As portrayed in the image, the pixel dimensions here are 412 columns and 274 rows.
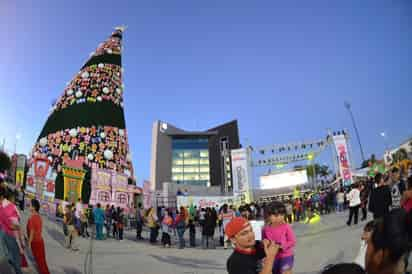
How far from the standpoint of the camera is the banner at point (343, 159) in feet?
64.0

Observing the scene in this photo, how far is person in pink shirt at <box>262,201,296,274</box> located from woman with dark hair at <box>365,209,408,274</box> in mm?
1644

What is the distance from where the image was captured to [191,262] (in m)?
7.94

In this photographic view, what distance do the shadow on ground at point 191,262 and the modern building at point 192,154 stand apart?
35.8 metres

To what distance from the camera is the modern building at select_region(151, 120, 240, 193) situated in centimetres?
4925

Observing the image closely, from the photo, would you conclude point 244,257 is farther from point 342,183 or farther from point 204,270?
point 342,183

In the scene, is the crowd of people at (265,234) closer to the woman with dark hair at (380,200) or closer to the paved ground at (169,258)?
the woman with dark hair at (380,200)

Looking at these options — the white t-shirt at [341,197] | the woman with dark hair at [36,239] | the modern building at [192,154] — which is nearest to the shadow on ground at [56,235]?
the woman with dark hair at [36,239]

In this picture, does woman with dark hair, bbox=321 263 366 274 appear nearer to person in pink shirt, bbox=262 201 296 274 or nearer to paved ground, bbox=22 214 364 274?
person in pink shirt, bbox=262 201 296 274

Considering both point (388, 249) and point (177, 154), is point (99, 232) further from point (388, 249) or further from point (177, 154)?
point (177, 154)

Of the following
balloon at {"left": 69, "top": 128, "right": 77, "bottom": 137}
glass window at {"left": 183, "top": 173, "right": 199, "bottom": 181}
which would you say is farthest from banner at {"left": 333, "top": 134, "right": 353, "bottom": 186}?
glass window at {"left": 183, "top": 173, "right": 199, "bottom": 181}

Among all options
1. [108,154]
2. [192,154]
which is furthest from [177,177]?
[108,154]

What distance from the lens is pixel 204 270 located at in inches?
268

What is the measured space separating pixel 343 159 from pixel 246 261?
19430 millimetres

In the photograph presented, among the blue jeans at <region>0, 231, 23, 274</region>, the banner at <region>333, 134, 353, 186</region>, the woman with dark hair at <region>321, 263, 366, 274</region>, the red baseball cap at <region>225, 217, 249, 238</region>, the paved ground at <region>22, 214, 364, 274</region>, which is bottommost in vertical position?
the paved ground at <region>22, 214, 364, 274</region>
